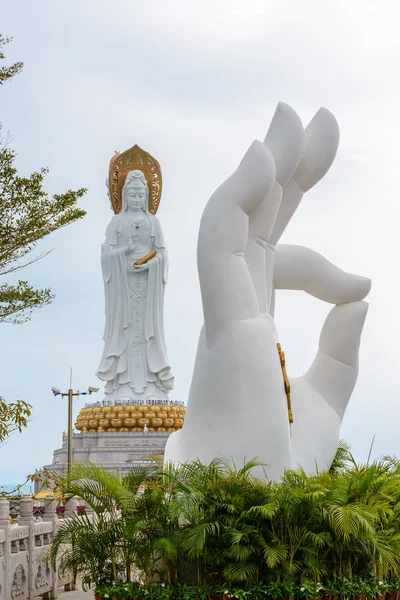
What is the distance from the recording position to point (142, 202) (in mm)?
22766

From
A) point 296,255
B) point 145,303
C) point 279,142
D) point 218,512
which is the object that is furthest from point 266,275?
point 145,303

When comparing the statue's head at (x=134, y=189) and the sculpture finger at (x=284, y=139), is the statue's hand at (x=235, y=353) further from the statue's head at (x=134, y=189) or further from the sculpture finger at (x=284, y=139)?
the statue's head at (x=134, y=189)

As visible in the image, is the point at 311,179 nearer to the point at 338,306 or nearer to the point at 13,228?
the point at 338,306

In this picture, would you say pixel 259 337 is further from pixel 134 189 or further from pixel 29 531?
pixel 134 189

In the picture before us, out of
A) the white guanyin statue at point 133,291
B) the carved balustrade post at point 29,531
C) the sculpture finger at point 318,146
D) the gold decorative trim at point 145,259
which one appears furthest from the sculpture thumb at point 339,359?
the gold decorative trim at point 145,259

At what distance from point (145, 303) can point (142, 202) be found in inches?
102

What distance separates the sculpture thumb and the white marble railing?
11.1 feet

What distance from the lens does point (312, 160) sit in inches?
403

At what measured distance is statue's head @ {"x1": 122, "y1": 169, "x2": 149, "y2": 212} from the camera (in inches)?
889

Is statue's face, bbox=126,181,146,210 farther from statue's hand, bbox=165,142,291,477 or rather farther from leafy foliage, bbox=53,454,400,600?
leafy foliage, bbox=53,454,400,600

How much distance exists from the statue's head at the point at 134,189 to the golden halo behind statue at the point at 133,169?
20 cm

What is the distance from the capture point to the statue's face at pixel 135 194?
22.6 m

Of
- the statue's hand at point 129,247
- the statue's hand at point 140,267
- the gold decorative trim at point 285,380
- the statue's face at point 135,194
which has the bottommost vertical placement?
the gold decorative trim at point 285,380

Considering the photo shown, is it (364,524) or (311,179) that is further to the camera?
(311,179)
